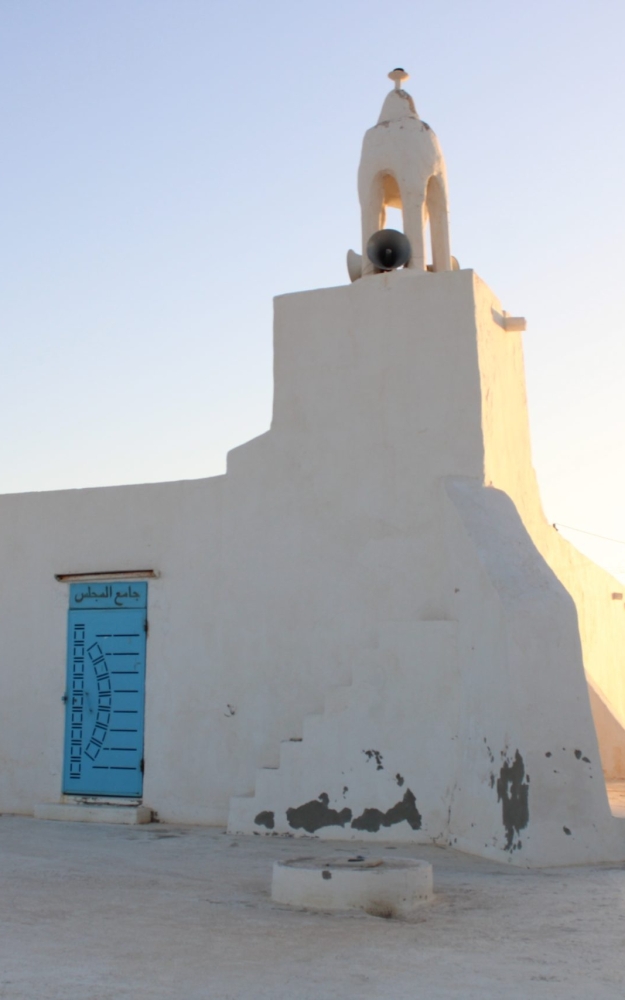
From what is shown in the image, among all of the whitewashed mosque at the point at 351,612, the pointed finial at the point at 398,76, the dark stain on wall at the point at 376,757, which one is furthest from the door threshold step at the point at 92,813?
the pointed finial at the point at 398,76

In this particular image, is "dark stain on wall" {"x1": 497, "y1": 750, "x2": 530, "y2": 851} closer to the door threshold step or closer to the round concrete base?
the round concrete base

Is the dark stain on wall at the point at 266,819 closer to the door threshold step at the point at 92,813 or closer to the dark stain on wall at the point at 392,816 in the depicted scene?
the dark stain on wall at the point at 392,816

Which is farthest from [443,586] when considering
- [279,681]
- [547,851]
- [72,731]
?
[72,731]

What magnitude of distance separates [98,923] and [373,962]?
58.4 inches

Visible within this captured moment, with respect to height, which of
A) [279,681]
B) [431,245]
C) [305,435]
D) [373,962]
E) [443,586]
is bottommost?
[373,962]

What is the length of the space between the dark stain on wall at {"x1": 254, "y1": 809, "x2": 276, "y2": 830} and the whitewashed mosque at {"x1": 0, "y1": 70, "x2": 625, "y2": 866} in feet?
0.07

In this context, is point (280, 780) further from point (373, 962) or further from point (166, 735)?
point (373, 962)

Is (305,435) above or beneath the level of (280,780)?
above

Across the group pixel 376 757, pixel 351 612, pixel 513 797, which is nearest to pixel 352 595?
pixel 351 612

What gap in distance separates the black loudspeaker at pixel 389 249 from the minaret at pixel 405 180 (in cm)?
26

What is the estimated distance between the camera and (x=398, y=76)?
1104 centimetres

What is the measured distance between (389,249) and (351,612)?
3.36m

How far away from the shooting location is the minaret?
10352mm

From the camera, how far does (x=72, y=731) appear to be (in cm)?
999
